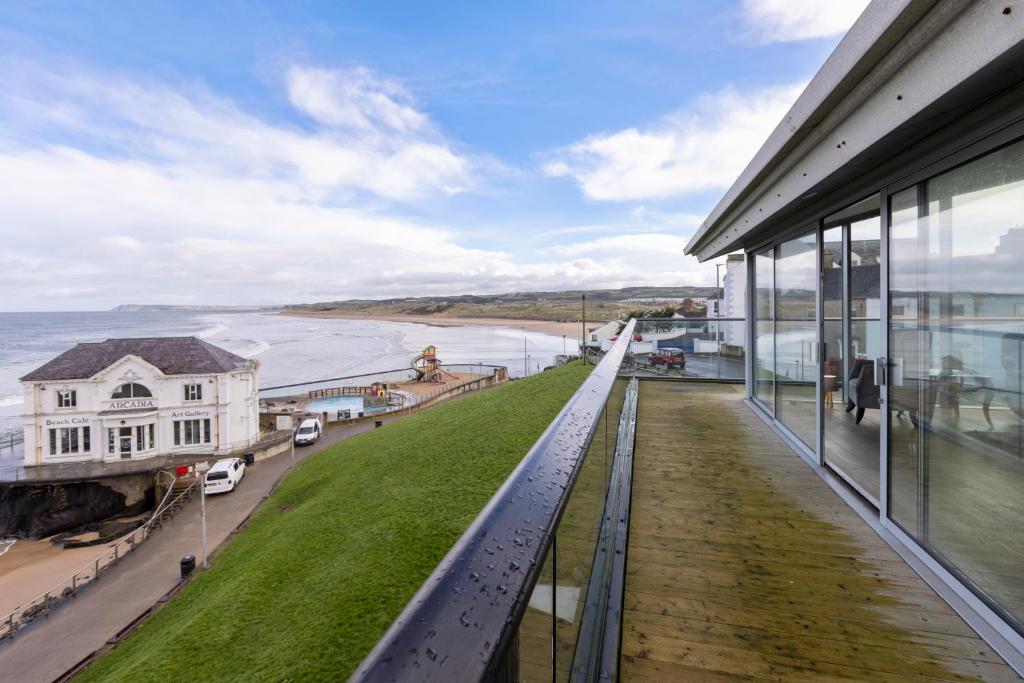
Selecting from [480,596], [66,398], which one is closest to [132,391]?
[66,398]

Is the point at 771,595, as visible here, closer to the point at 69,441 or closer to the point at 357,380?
the point at 69,441

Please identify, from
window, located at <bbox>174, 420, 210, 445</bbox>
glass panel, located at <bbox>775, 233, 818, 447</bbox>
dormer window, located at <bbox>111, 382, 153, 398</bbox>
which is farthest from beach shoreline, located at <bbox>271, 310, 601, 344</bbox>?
glass panel, located at <bbox>775, 233, 818, 447</bbox>

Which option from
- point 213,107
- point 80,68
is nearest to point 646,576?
point 213,107

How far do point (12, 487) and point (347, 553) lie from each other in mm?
18886

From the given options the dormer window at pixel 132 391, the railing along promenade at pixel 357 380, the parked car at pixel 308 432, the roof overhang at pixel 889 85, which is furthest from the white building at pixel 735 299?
the dormer window at pixel 132 391

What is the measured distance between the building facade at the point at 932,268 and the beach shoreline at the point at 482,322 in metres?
69.0

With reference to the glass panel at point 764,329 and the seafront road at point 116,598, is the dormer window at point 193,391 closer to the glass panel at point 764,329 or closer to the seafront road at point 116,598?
the seafront road at point 116,598

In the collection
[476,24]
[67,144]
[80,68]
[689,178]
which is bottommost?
[689,178]

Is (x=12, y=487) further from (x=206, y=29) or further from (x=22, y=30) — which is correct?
(x=22, y=30)

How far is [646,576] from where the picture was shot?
9.26 feet

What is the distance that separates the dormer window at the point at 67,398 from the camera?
67.7 ft

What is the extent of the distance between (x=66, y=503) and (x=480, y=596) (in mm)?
26909

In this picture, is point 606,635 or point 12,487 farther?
point 12,487

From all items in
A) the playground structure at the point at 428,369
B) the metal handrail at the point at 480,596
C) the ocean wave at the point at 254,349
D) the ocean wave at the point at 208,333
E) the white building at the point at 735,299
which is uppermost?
the white building at the point at 735,299
